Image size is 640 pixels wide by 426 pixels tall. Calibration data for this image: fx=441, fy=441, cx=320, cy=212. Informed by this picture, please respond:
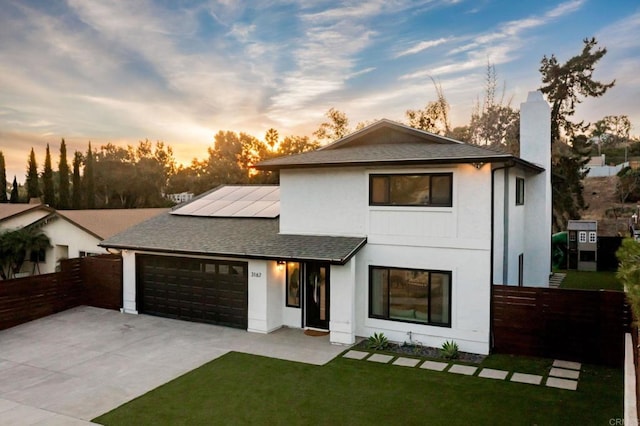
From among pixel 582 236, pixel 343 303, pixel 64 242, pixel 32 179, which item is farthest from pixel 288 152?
pixel 343 303

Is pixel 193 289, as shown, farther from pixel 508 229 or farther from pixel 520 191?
pixel 520 191

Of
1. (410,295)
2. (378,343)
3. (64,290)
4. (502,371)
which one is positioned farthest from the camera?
(64,290)

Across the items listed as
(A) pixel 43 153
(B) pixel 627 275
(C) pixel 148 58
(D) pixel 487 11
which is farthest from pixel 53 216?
(A) pixel 43 153

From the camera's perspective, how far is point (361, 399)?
8.07 meters

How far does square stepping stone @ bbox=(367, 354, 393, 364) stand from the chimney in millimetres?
7095

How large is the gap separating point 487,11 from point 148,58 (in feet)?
45.6

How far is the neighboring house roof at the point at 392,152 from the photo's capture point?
10344 millimetres

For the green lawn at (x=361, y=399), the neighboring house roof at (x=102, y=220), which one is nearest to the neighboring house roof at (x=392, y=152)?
the green lawn at (x=361, y=399)

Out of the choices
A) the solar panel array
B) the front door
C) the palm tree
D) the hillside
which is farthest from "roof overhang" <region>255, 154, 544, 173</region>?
the hillside

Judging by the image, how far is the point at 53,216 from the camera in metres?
20.8

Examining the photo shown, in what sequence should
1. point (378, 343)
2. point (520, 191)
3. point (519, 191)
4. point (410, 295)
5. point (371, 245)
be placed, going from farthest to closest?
1. point (520, 191)
2. point (519, 191)
3. point (371, 245)
4. point (410, 295)
5. point (378, 343)

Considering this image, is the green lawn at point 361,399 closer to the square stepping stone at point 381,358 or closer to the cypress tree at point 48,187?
the square stepping stone at point 381,358

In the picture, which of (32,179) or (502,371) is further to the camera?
(32,179)

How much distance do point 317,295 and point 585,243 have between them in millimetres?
15874
